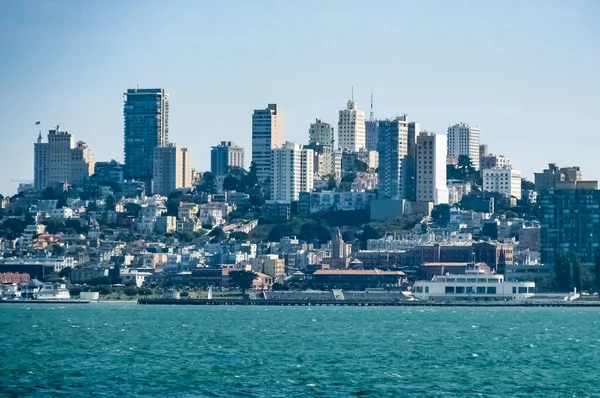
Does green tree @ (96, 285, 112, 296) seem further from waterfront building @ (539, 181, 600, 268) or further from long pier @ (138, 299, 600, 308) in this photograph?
waterfront building @ (539, 181, 600, 268)

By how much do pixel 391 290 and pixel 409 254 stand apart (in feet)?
47.4

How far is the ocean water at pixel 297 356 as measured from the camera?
2148 inches

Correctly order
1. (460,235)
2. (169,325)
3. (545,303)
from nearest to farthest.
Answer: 1. (169,325)
2. (545,303)
3. (460,235)

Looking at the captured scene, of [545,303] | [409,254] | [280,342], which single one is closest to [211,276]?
[409,254]

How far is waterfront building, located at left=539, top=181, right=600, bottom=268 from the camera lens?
16038cm

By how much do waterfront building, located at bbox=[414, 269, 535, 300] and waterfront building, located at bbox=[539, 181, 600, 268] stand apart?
764cm

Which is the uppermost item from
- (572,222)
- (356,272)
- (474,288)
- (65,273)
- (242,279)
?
(572,222)

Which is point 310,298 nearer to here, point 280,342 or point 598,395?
point 280,342

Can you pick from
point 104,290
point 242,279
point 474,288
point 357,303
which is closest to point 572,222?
point 474,288

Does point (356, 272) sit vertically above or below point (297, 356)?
above

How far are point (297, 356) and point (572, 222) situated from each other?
9588 centimetres

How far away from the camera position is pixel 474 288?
153000 mm

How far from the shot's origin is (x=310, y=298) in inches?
6038

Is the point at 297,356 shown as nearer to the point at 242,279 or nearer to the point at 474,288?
the point at 474,288
